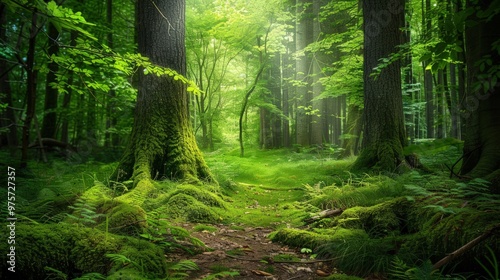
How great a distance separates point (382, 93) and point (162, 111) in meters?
4.79

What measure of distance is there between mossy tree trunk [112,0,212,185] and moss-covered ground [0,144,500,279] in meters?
0.47

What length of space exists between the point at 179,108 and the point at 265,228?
271 cm

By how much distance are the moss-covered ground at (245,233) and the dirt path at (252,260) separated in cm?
1

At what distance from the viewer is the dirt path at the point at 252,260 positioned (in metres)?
2.57

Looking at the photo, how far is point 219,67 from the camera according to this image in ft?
82.4

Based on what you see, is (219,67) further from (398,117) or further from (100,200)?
(100,200)

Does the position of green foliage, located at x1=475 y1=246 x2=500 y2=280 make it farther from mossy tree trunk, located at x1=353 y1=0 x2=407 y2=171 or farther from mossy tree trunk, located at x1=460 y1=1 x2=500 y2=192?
mossy tree trunk, located at x1=353 y1=0 x2=407 y2=171

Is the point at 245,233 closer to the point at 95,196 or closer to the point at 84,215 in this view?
the point at 95,196

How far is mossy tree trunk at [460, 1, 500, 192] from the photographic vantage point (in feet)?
11.6

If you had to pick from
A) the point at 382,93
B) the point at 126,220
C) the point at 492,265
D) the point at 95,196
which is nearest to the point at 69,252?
the point at 126,220

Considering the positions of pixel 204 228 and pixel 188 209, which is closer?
pixel 204 228

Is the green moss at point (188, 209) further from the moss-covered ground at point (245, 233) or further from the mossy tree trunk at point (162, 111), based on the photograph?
the mossy tree trunk at point (162, 111)

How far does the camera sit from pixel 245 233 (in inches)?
157

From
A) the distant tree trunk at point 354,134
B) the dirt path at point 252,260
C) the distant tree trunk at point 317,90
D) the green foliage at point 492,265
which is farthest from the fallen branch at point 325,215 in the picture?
the distant tree trunk at point 317,90
